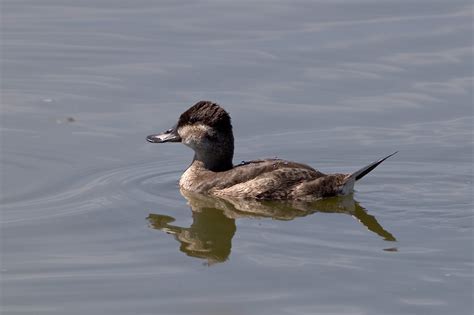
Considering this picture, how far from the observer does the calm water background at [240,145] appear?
10047 millimetres

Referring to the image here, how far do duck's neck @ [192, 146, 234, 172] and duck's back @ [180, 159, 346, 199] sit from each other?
418 mm

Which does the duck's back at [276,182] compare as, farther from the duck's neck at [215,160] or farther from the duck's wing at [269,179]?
Answer: the duck's neck at [215,160]

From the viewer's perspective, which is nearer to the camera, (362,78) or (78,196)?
(78,196)

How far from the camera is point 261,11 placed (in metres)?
18.7

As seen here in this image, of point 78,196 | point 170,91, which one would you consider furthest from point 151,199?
point 170,91

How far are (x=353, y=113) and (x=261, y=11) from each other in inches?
157

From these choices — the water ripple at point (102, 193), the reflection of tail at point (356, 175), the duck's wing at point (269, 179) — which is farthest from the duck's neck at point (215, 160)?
the reflection of tail at point (356, 175)

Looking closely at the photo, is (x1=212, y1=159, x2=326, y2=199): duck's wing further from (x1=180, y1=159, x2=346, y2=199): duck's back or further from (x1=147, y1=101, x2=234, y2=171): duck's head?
(x1=147, y1=101, x2=234, y2=171): duck's head

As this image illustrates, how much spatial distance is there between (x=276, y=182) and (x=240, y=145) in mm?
1709

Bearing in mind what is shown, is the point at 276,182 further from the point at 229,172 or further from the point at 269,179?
the point at 229,172

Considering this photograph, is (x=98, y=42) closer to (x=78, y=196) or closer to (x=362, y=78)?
(x=362, y=78)

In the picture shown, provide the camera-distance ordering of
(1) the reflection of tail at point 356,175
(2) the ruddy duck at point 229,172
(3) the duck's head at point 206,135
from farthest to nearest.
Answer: (3) the duck's head at point 206,135, (2) the ruddy duck at point 229,172, (1) the reflection of tail at point 356,175

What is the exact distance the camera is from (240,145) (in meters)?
14.5

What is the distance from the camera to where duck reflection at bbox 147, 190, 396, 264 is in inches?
449
